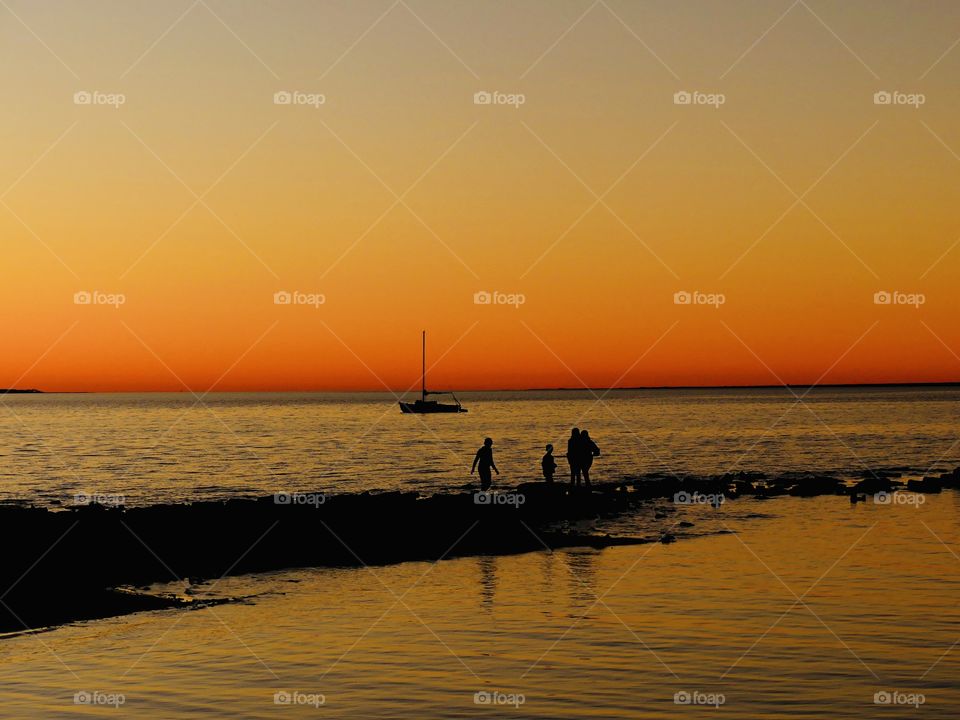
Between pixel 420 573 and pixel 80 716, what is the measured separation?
12448 mm

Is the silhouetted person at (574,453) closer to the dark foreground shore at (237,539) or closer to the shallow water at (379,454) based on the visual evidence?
the dark foreground shore at (237,539)

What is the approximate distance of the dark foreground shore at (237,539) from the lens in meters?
23.0

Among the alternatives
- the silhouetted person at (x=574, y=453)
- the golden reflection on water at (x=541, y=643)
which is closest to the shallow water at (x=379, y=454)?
the silhouetted person at (x=574, y=453)

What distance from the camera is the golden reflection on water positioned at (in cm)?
1536

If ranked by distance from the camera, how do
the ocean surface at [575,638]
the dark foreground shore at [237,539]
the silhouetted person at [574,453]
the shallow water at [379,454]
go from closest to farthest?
1. the ocean surface at [575,638]
2. the dark foreground shore at [237,539]
3. the silhouetted person at [574,453]
4. the shallow water at [379,454]

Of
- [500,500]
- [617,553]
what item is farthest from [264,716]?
[500,500]

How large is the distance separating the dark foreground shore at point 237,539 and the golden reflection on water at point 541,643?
66.3 inches

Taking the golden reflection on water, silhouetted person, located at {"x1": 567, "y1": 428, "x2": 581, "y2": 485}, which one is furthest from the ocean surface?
silhouetted person, located at {"x1": 567, "y1": 428, "x2": 581, "y2": 485}

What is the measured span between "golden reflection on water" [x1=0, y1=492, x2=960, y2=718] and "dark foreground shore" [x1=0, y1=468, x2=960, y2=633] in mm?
1684

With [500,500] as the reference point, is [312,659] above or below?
below

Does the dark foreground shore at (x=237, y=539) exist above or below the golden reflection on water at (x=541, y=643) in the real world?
above

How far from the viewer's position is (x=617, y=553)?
29297 millimetres

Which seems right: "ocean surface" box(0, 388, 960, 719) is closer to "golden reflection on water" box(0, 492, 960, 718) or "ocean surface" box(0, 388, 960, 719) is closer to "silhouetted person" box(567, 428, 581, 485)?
"golden reflection on water" box(0, 492, 960, 718)

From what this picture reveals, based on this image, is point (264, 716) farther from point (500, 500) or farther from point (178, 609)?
point (500, 500)
